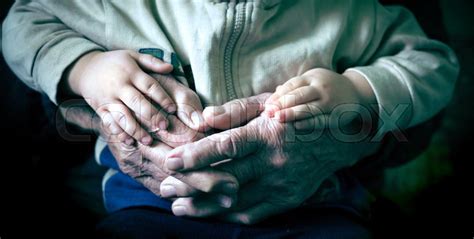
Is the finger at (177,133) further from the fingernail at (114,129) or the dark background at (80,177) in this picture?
the dark background at (80,177)

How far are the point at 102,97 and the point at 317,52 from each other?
0.34 metres

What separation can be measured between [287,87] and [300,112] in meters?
0.04

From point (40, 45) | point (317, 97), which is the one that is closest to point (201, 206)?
point (317, 97)

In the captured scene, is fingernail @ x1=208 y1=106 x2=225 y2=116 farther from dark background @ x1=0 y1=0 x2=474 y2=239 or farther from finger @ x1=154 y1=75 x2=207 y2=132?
dark background @ x1=0 y1=0 x2=474 y2=239

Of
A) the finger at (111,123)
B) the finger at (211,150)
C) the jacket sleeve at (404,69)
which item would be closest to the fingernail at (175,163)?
the finger at (211,150)

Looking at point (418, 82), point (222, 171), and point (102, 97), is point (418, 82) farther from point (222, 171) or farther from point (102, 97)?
point (102, 97)

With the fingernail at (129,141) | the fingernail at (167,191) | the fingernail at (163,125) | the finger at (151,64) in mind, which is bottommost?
the fingernail at (167,191)

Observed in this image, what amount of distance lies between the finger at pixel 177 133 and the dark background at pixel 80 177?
0.81ft

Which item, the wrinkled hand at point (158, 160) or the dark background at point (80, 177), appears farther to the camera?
the dark background at point (80, 177)

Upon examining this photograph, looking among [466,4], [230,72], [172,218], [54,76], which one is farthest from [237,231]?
[466,4]

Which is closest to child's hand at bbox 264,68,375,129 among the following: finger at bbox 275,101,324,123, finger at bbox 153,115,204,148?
finger at bbox 275,101,324,123

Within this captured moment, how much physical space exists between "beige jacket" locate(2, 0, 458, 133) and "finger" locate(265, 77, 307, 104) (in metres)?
0.04

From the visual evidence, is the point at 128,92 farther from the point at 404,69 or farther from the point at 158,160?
the point at 404,69

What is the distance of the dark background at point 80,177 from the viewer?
2.17 feet
